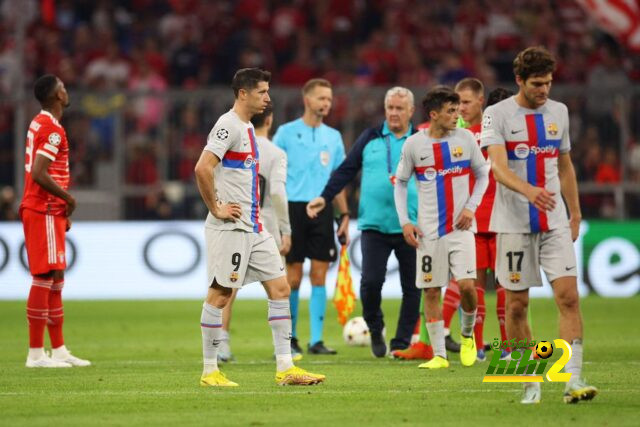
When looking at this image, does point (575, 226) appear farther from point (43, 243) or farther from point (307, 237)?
point (43, 243)

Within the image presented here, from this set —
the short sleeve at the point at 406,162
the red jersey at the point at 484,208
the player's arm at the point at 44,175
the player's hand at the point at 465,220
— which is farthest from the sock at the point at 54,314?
the red jersey at the point at 484,208

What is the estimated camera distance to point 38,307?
11172 mm

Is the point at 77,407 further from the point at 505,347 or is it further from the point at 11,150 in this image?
the point at 11,150

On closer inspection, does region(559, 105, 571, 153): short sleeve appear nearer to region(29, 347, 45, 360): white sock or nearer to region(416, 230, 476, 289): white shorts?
region(416, 230, 476, 289): white shorts

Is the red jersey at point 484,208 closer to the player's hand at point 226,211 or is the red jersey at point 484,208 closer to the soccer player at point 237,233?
the soccer player at point 237,233

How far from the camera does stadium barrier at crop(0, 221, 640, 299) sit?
19.3 metres

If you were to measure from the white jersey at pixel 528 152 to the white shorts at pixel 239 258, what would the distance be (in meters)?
A: 1.85

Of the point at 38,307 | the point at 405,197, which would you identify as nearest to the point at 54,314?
the point at 38,307

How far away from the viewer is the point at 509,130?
824 cm

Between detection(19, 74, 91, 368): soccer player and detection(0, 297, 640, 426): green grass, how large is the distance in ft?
1.02

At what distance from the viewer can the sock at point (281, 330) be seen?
9328 millimetres

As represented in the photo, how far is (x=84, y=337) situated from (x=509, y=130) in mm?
7299

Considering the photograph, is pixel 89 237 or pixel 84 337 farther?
pixel 89 237

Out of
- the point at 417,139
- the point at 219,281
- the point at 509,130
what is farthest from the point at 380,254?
the point at 509,130
